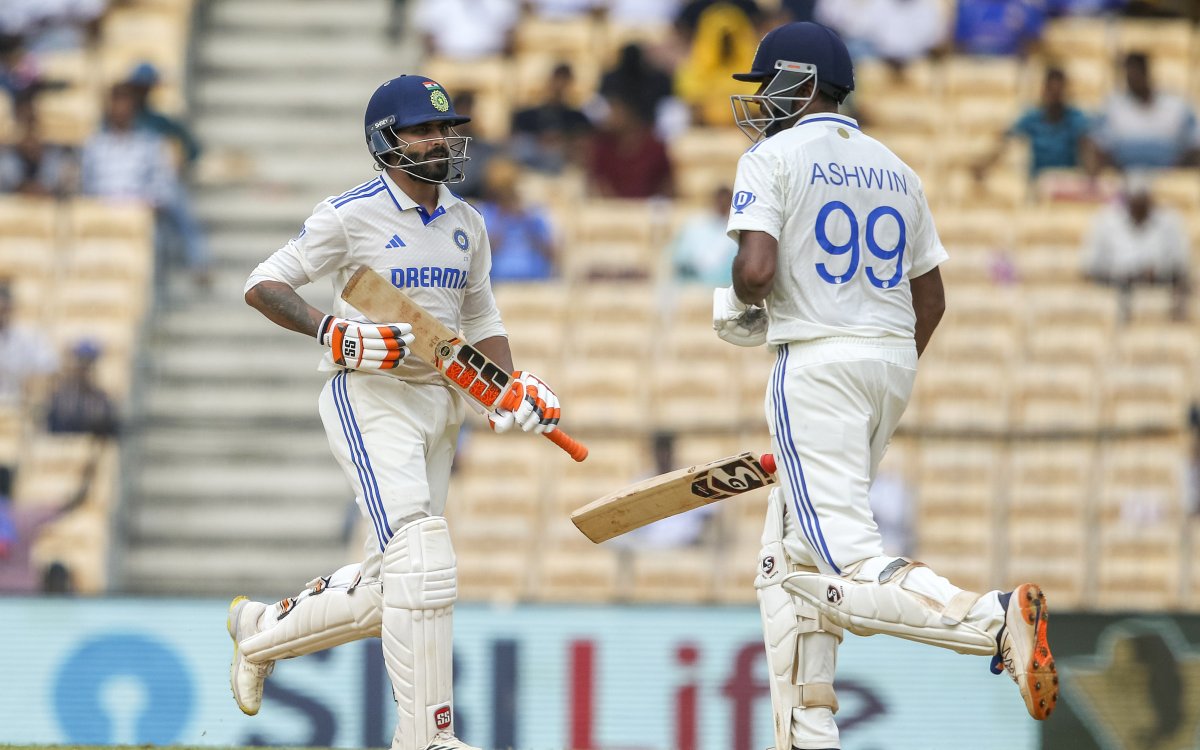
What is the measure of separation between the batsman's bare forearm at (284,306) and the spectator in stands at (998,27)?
7.26 meters

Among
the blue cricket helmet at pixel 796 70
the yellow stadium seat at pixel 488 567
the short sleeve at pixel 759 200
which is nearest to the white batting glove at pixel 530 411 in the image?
the short sleeve at pixel 759 200

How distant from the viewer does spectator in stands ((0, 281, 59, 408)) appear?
9.38 m

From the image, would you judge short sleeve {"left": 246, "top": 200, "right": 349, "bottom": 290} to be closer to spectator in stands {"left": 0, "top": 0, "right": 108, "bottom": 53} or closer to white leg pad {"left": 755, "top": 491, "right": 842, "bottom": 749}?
white leg pad {"left": 755, "top": 491, "right": 842, "bottom": 749}

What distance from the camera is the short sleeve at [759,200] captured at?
181 inches

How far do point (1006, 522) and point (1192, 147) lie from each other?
126 inches

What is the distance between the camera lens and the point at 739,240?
4.65 m

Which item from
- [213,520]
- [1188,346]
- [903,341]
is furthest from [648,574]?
[903,341]

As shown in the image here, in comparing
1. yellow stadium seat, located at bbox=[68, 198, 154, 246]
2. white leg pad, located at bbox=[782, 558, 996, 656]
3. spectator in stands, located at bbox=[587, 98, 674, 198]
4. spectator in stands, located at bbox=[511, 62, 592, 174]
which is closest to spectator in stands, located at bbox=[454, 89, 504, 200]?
spectator in stands, located at bbox=[511, 62, 592, 174]

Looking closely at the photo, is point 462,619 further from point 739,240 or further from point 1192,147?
point 1192,147

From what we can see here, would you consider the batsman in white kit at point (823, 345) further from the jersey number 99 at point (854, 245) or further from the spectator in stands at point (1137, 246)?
the spectator in stands at point (1137, 246)

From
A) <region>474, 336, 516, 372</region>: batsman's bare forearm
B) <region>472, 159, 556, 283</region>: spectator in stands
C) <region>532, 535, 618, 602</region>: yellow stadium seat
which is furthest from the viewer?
<region>472, 159, 556, 283</region>: spectator in stands

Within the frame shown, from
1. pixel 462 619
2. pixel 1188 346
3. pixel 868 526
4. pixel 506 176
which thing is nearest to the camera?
pixel 868 526

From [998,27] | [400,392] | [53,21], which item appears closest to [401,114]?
[400,392]

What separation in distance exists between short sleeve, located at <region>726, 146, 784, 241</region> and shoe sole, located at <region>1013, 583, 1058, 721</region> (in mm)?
1159
